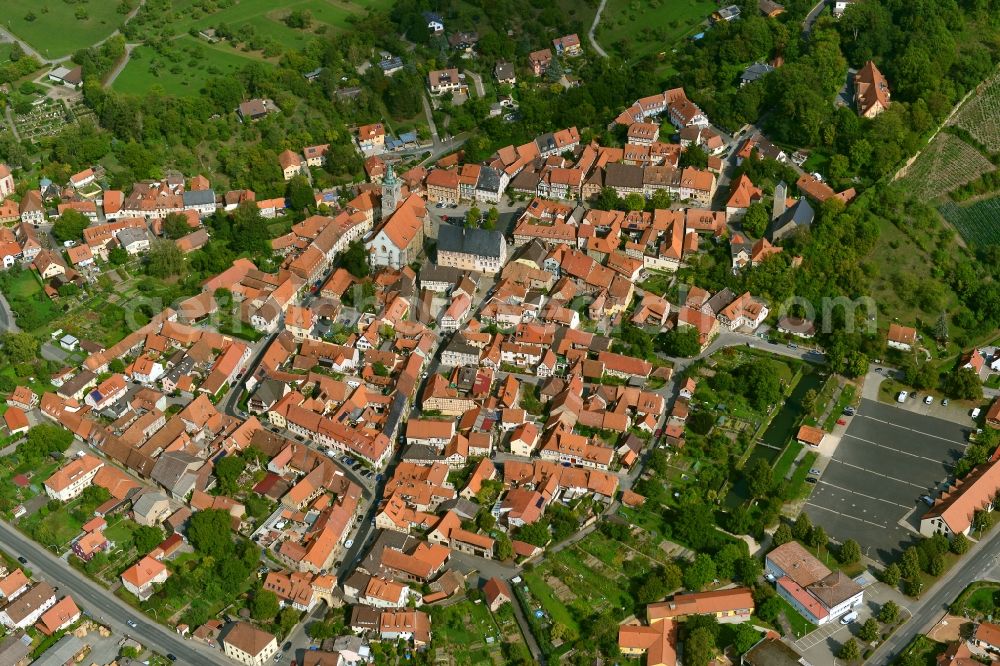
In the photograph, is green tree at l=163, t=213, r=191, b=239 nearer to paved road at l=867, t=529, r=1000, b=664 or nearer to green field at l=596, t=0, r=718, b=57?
green field at l=596, t=0, r=718, b=57

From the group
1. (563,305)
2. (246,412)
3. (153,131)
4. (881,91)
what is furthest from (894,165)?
(153,131)

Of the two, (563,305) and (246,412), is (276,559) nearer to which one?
(246,412)

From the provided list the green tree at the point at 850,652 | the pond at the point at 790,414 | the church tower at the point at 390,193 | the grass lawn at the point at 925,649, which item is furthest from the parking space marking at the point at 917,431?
the church tower at the point at 390,193

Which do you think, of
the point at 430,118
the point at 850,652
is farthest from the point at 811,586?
the point at 430,118

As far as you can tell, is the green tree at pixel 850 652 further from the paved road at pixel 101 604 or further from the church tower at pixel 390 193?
the church tower at pixel 390 193

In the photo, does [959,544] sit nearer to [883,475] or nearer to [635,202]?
[883,475]

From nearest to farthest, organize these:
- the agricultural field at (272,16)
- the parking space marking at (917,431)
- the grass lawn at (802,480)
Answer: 1. the grass lawn at (802,480)
2. the parking space marking at (917,431)
3. the agricultural field at (272,16)
